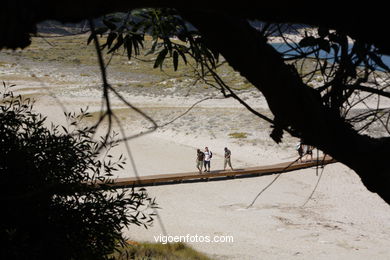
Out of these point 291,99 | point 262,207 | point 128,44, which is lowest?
point 262,207

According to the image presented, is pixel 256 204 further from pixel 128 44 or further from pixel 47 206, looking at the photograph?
pixel 128 44

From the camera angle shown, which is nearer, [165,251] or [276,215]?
[165,251]

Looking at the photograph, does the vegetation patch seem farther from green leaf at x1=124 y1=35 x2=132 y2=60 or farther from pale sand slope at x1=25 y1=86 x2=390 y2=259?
green leaf at x1=124 y1=35 x2=132 y2=60

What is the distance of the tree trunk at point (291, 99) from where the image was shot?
231cm

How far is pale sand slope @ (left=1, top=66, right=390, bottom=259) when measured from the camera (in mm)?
14484

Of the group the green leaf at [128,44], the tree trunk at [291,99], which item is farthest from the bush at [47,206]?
the tree trunk at [291,99]

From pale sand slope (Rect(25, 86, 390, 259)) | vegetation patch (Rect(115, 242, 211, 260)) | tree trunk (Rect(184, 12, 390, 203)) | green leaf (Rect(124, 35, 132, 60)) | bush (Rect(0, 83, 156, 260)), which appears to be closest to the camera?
tree trunk (Rect(184, 12, 390, 203))

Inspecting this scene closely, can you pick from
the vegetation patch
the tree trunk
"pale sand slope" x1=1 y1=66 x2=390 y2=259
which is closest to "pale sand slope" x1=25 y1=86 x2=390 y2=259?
"pale sand slope" x1=1 y1=66 x2=390 y2=259

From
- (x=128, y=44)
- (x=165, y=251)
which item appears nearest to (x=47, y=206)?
(x=128, y=44)

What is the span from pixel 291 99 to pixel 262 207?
1602 cm

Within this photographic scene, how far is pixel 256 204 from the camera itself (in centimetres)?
1827

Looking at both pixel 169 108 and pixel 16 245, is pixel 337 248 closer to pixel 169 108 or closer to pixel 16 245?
pixel 16 245

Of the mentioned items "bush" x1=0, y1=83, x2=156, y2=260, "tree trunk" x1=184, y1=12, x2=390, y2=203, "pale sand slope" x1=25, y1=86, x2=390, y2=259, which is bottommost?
"pale sand slope" x1=25, y1=86, x2=390, y2=259

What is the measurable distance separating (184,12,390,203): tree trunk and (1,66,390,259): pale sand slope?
1135 centimetres
